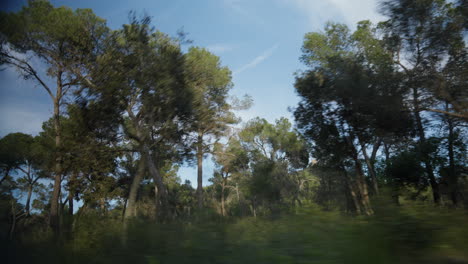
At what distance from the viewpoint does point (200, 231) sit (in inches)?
177

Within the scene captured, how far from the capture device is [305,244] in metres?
3.34

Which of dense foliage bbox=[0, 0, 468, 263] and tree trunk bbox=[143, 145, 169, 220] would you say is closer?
dense foliage bbox=[0, 0, 468, 263]

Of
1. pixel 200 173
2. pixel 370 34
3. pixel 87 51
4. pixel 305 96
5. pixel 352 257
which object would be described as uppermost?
pixel 370 34

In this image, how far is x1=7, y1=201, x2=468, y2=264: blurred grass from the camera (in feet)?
9.48

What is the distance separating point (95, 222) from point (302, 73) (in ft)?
28.9

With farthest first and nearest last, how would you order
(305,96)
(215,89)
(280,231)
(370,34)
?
(215,89) → (370,34) → (305,96) → (280,231)

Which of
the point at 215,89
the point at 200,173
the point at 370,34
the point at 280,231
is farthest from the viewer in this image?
the point at 200,173

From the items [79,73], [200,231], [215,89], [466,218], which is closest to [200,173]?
[215,89]

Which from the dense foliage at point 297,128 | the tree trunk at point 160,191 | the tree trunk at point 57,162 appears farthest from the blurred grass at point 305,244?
the tree trunk at point 160,191

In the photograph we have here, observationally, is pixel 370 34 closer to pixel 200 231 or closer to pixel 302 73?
pixel 302 73

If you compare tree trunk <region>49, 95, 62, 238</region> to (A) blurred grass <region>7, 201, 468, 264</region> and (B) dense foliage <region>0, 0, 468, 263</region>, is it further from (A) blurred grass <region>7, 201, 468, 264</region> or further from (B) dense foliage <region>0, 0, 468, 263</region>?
(A) blurred grass <region>7, 201, 468, 264</region>

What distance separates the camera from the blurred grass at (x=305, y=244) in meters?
2.89

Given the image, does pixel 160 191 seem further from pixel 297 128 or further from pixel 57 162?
pixel 297 128

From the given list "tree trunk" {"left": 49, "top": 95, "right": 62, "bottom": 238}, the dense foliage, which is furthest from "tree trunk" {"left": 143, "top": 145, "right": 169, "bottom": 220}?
"tree trunk" {"left": 49, "top": 95, "right": 62, "bottom": 238}
